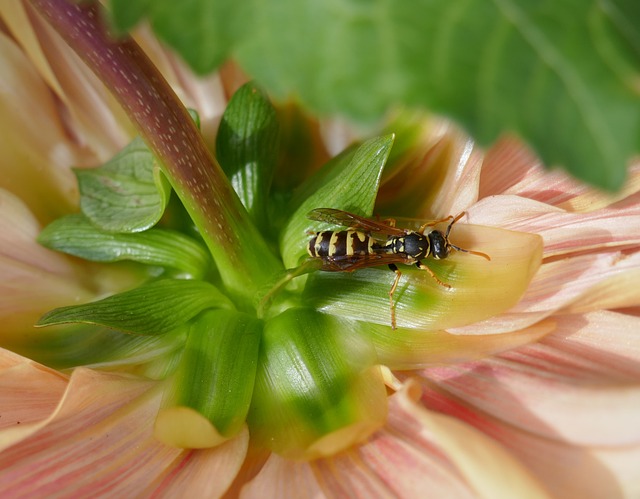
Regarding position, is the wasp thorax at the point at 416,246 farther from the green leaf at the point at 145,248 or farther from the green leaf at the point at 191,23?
the green leaf at the point at 191,23

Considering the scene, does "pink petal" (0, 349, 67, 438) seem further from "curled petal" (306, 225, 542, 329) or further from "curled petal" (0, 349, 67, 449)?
"curled petal" (306, 225, 542, 329)

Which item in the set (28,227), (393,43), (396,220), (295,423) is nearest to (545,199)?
(396,220)

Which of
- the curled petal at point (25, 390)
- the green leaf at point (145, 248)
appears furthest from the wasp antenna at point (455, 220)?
the curled petal at point (25, 390)

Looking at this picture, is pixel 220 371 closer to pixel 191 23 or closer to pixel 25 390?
pixel 25 390

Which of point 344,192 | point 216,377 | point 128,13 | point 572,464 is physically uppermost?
point 128,13

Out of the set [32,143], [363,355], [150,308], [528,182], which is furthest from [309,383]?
[32,143]

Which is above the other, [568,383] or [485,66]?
[485,66]

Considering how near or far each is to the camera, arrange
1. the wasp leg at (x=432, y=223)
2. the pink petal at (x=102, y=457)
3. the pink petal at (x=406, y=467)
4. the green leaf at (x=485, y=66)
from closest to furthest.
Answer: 1. the green leaf at (x=485, y=66)
2. the pink petal at (x=406, y=467)
3. the pink petal at (x=102, y=457)
4. the wasp leg at (x=432, y=223)
